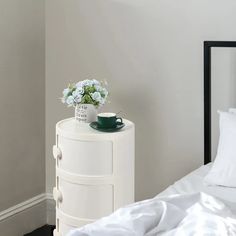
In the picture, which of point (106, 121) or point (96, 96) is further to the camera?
point (96, 96)

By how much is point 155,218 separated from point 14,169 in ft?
5.83

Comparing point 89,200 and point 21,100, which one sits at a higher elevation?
point 21,100

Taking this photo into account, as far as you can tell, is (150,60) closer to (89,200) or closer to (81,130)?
(81,130)

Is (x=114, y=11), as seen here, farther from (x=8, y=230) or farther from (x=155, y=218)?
Result: (x=155, y=218)

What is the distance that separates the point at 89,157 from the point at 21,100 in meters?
0.95

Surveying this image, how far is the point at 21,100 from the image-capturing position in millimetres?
3404

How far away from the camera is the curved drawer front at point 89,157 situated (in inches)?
103

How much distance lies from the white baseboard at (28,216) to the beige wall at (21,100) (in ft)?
0.14

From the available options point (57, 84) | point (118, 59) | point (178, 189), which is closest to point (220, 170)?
point (178, 189)

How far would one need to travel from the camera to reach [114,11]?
130 inches

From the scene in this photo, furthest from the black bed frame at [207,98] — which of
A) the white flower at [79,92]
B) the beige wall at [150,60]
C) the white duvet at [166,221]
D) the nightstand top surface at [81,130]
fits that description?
the white duvet at [166,221]

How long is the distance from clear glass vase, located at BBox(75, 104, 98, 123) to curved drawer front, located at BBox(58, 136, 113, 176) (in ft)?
0.66

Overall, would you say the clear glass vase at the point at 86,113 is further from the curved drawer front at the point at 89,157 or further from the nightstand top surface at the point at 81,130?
the curved drawer front at the point at 89,157

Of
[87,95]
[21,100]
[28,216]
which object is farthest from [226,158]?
[28,216]
